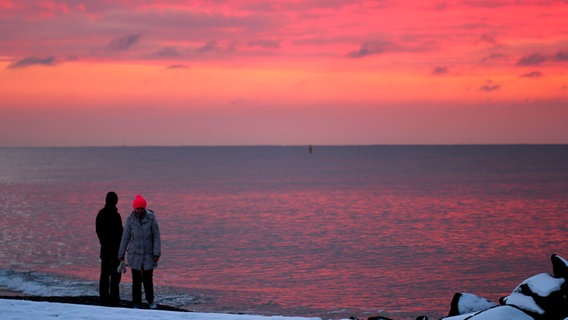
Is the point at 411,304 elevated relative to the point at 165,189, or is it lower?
lower

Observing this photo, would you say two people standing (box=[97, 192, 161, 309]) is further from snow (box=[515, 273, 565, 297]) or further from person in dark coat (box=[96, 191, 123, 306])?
snow (box=[515, 273, 565, 297])

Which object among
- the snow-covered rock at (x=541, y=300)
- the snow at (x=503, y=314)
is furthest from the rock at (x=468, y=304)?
the snow at (x=503, y=314)

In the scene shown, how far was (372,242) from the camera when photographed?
3534cm

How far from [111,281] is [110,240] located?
1.06m

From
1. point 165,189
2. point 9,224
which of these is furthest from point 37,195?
point 9,224

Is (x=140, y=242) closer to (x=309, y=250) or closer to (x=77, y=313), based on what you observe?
(x=77, y=313)

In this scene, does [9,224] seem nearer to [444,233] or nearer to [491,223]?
[444,233]

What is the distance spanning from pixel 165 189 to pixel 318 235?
44893mm

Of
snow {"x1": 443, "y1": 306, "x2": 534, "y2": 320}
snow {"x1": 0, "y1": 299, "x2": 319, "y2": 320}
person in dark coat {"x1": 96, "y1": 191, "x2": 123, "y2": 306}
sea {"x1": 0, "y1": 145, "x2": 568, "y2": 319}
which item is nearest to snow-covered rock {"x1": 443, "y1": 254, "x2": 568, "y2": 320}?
snow {"x1": 443, "y1": 306, "x2": 534, "y2": 320}

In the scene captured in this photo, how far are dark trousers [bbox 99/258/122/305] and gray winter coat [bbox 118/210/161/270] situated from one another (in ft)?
1.91

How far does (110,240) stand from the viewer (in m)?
13.7

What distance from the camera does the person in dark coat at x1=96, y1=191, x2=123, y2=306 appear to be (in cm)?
1352

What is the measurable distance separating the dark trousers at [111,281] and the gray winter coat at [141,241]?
1.91 ft

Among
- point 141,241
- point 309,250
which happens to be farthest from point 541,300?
point 309,250
